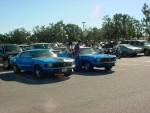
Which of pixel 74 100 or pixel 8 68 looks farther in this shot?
pixel 8 68

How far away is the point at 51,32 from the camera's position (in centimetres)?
9056

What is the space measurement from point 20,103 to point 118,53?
20925mm

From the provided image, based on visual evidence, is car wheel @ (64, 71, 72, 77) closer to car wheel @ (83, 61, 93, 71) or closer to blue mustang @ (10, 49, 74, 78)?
blue mustang @ (10, 49, 74, 78)

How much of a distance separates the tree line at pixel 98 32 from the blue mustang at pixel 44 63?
30.3 metres

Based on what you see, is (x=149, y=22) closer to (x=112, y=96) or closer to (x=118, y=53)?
(x=118, y=53)

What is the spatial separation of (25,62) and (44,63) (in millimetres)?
2375

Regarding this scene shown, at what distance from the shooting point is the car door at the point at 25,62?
51.0 feet

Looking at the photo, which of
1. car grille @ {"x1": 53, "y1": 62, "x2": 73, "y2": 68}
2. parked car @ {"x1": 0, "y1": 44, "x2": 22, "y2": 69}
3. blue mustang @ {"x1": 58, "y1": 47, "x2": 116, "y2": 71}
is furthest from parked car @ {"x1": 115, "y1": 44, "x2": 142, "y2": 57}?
car grille @ {"x1": 53, "y1": 62, "x2": 73, "y2": 68}

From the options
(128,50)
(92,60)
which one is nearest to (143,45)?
(128,50)

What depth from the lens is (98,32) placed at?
90.5 metres

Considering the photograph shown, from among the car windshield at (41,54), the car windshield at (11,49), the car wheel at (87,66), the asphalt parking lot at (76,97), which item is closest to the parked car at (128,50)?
the car windshield at (11,49)

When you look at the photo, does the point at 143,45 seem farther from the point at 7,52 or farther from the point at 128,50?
the point at 7,52

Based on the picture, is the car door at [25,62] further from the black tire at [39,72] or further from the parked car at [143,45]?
the parked car at [143,45]

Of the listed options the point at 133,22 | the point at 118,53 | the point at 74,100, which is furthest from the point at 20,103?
the point at 133,22
